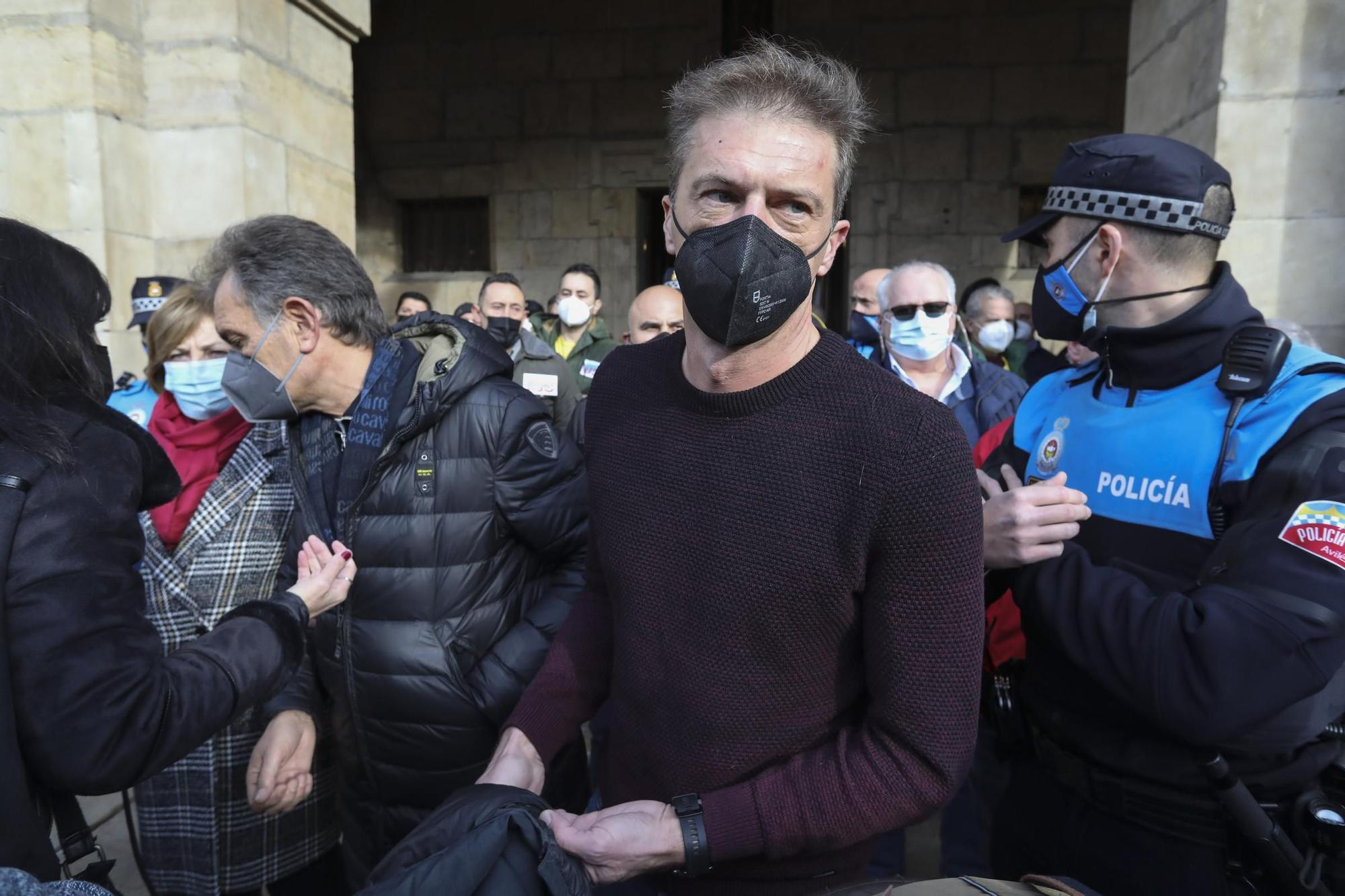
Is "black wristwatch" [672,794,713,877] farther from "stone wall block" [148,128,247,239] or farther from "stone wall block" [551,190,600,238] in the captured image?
"stone wall block" [551,190,600,238]

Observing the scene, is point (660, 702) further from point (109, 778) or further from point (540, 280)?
point (540, 280)

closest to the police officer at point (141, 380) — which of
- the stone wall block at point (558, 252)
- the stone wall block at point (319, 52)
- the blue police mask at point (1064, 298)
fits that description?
the stone wall block at point (319, 52)

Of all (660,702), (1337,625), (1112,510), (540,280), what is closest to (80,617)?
(660,702)

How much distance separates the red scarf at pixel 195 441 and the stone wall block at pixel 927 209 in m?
7.34

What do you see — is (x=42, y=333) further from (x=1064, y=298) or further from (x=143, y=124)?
(x=143, y=124)

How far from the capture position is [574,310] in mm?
5996

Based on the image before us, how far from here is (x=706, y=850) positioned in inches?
44.0

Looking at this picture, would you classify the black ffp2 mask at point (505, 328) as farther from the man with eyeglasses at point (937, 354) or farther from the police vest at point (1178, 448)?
the police vest at point (1178, 448)

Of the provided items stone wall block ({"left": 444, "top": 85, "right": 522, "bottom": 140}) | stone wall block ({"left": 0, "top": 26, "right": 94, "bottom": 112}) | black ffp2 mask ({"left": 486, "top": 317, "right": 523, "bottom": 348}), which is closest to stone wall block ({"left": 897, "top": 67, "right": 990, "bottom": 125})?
stone wall block ({"left": 444, "top": 85, "right": 522, "bottom": 140})

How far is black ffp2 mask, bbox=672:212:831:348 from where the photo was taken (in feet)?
3.70

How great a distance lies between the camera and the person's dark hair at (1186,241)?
5.03ft

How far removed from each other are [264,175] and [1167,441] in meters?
4.53

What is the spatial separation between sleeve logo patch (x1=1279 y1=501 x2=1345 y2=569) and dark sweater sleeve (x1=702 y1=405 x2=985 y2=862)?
0.54 metres

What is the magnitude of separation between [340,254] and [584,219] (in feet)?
24.0
